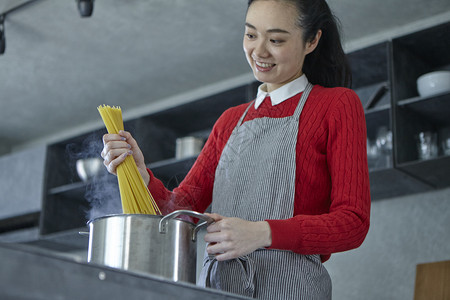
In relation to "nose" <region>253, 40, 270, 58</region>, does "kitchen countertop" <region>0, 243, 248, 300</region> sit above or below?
below

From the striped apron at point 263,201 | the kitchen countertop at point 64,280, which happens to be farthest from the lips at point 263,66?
the kitchen countertop at point 64,280

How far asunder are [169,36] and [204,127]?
0.69 m

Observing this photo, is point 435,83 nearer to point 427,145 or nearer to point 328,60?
point 427,145

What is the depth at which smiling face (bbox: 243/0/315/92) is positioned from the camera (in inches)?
54.5

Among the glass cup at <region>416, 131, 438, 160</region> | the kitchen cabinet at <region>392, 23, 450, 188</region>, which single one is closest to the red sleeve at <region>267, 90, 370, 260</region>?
the kitchen cabinet at <region>392, 23, 450, 188</region>

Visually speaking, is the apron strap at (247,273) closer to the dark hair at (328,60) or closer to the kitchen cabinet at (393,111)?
the dark hair at (328,60)

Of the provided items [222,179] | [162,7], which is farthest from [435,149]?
[222,179]

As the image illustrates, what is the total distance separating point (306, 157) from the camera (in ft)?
4.35

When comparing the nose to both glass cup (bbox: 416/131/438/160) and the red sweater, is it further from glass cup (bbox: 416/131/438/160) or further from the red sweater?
glass cup (bbox: 416/131/438/160)

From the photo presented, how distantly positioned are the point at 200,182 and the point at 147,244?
0.46 m

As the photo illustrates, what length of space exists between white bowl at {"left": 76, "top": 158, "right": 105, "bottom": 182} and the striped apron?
2434mm

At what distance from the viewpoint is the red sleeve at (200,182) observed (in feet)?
4.56

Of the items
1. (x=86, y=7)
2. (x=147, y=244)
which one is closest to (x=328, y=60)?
(x=147, y=244)

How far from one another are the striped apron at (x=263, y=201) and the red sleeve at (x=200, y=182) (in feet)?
0.19
